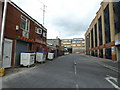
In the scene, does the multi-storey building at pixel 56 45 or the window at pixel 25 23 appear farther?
the multi-storey building at pixel 56 45

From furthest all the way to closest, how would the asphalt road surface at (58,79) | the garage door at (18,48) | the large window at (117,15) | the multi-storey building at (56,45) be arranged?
the multi-storey building at (56,45), the large window at (117,15), the garage door at (18,48), the asphalt road surface at (58,79)

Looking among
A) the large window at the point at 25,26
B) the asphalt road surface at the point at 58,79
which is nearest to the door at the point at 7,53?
the asphalt road surface at the point at 58,79

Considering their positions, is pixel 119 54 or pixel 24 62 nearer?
pixel 24 62

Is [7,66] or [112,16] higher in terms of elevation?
[112,16]

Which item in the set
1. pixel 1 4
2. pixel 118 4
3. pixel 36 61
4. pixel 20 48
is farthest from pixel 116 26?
pixel 1 4

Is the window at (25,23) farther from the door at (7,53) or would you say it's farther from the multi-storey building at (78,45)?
the multi-storey building at (78,45)

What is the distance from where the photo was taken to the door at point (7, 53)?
857 cm

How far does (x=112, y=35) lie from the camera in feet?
65.9

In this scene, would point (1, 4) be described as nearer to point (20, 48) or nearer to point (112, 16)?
point (20, 48)

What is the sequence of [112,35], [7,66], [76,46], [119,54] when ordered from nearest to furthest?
[7,66], [119,54], [112,35], [76,46]

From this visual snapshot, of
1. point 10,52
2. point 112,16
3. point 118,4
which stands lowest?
point 10,52

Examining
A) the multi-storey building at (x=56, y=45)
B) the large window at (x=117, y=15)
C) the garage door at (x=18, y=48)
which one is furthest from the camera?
the multi-storey building at (x=56, y=45)

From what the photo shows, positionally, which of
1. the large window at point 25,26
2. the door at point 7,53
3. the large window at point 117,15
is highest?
the large window at point 117,15

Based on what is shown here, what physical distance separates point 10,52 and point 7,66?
1.40 m
